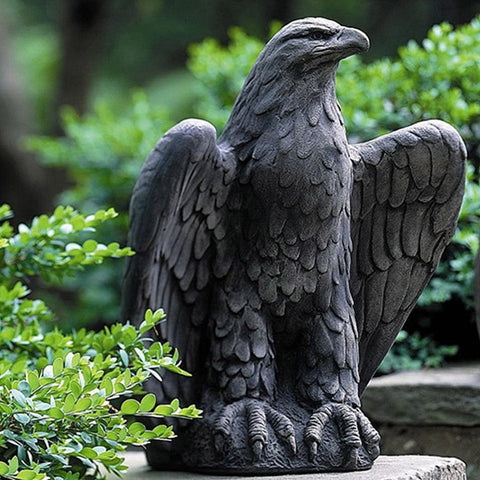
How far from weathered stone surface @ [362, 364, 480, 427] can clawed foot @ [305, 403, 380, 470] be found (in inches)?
40.0

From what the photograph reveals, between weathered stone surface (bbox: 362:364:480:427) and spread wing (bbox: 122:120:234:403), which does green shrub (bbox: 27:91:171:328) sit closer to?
weathered stone surface (bbox: 362:364:480:427)

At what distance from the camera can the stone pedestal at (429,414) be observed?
9.80 ft

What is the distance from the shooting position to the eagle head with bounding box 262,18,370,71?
2020 mm

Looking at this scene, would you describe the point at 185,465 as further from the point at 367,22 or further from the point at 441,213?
the point at 367,22

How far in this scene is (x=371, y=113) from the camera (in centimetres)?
381

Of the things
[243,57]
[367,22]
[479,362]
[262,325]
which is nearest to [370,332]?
[262,325]

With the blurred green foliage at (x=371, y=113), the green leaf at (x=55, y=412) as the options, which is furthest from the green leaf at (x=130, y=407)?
the blurred green foliage at (x=371, y=113)

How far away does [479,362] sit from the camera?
3.61m

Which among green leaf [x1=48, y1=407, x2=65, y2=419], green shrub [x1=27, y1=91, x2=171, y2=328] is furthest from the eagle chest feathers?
green shrub [x1=27, y1=91, x2=171, y2=328]

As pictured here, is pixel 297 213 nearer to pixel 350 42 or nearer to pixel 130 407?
pixel 350 42

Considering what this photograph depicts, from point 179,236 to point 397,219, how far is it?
1.67 ft

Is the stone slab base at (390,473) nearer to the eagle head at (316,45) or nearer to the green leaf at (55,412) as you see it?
the green leaf at (55,412)

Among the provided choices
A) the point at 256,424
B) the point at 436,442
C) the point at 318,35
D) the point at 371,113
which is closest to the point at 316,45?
the point at 318,35

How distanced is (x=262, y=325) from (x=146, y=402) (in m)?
0.46
